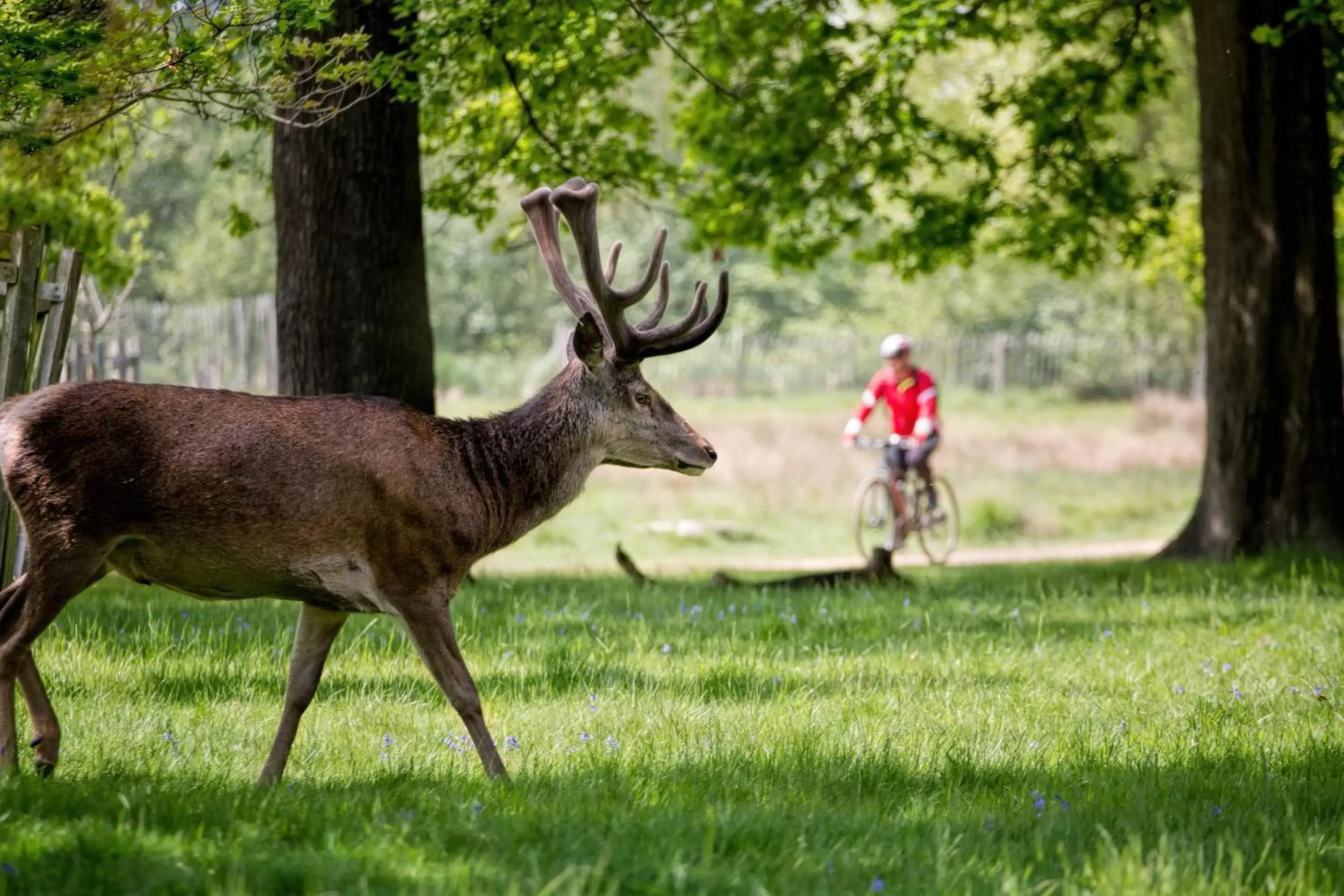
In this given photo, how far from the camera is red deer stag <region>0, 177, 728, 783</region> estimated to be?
5.56 metres

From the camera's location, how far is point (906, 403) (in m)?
17.3

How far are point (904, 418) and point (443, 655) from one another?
12.0m

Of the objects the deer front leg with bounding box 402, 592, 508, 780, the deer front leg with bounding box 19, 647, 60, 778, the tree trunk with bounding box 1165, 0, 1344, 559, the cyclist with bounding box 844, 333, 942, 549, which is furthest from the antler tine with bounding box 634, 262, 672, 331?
the cyclist with bounding box 844, 333, 942, 549

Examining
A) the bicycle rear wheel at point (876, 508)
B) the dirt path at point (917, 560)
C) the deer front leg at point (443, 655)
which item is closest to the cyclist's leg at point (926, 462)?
the bicycle rear wheel at point (876, 508)

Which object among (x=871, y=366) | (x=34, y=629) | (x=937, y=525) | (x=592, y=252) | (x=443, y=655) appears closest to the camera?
(x=34, y=629)

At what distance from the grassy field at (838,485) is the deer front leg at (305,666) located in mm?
12471

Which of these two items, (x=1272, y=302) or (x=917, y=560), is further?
(x=917, y=560)

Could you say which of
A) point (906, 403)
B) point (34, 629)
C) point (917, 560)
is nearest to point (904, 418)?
point (906, 403)

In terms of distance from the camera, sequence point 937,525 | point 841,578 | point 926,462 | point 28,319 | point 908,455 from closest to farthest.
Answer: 1. point 28,319
2. point 841,578
3. point 908,455
4. point 926,462
5. point 937,525

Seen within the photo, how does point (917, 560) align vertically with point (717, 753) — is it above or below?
above

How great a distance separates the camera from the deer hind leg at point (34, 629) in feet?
18.1

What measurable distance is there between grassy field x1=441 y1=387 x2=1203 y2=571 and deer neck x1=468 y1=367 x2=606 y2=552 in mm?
12147

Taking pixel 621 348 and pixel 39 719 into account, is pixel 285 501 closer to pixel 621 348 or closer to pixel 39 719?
pixel 39 719

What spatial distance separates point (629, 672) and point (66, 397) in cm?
348
